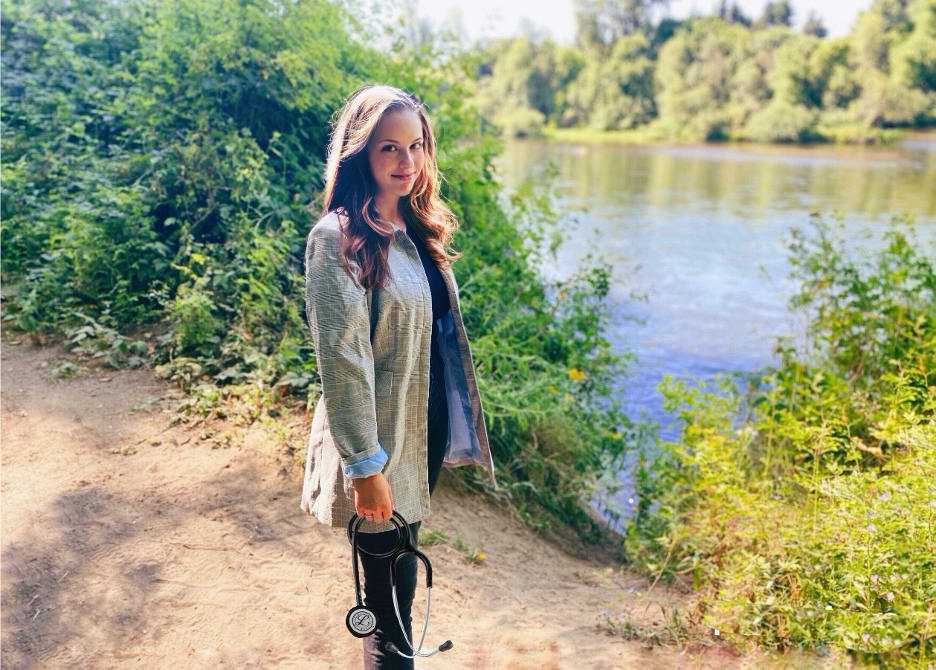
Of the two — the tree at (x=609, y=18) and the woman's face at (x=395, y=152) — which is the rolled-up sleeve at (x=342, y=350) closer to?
the woman's face at (x=395, y=152)

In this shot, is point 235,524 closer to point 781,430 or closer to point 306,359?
point 306,359

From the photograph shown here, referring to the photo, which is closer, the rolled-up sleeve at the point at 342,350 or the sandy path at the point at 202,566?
the rolled-up sleeve at the point at 342,350

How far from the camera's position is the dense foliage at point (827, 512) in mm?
2723

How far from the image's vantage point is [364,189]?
6.61 ft

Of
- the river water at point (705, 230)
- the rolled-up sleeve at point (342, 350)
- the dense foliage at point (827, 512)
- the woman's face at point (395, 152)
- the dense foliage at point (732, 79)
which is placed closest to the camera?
the rolled-up sleeve at point (342, 350)

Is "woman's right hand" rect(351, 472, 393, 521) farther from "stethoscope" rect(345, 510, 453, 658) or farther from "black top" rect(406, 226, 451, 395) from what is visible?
"black top" rect(406, 226, 451, 395)

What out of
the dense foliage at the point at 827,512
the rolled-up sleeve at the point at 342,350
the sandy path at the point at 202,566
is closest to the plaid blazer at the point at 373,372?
the rolled-up sleeve at the point at 342,350

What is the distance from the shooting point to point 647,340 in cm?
877

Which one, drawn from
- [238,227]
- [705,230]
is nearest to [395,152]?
[238,227]

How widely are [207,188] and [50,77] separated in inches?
111

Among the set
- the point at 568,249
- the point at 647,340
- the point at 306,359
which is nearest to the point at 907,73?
the point at 568,249

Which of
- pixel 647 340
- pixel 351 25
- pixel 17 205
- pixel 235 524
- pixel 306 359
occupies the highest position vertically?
pixel 351 25

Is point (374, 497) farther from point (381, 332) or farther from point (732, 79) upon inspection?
point (732, 79)

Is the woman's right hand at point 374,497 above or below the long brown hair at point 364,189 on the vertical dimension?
below
